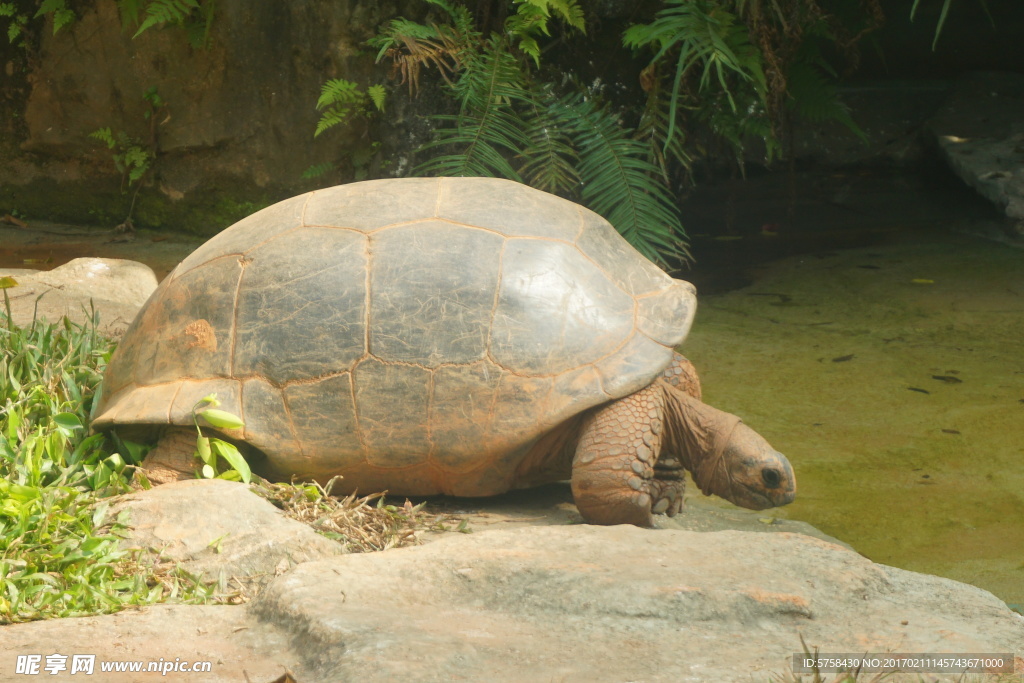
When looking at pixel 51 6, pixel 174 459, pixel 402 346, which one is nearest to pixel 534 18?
pixel 402 346

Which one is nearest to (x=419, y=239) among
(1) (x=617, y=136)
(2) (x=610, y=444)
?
(2) (x=610, y=444)

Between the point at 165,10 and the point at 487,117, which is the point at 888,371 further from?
the point at 165,10

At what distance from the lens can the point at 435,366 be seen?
3.17 m

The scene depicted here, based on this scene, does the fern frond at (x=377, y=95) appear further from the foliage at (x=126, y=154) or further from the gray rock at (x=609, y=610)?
the gray rock at (x=609, y=610)

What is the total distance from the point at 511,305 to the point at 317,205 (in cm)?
89

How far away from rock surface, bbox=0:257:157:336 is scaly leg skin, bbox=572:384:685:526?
2575mm

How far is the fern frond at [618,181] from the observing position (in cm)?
545

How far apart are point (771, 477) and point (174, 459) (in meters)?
2.11

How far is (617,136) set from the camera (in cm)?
579

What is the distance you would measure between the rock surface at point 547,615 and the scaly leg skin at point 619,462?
1.51ft

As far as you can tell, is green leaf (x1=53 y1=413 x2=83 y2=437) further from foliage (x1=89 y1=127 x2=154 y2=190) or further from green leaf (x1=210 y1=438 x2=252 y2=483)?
foliage (x1=89 y1=127 x2=154 y2=190)

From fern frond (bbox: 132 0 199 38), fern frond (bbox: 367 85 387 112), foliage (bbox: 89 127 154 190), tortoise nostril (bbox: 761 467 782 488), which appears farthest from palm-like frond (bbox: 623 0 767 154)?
foliage (bbox: 89 127 154 190)

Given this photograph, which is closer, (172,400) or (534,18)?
(172,400)

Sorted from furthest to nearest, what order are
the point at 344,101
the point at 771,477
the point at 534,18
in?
the point at 344,101, the point at 534,18, the point at 771,477
